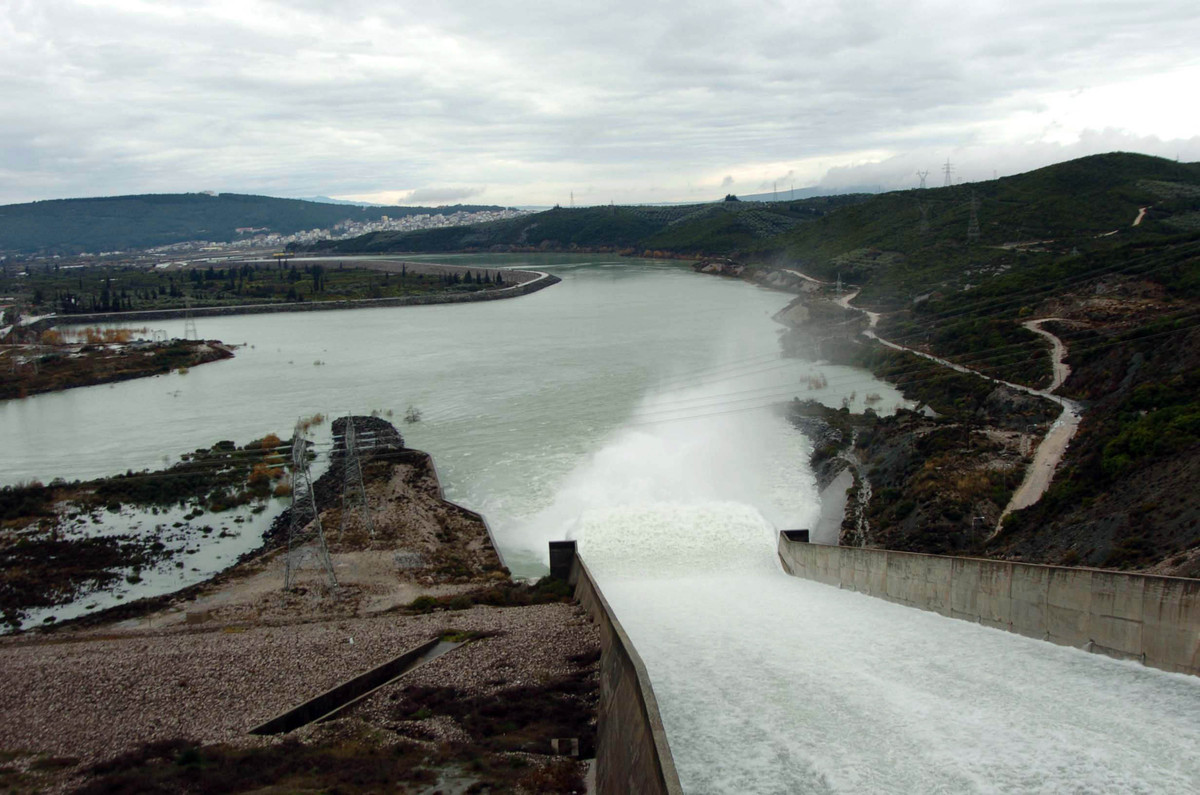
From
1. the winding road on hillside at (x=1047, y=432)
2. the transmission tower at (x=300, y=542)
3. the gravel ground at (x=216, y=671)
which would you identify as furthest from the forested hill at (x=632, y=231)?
the gravel ground at (x=216, y=671)

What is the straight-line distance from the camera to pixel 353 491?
19219 millimetres

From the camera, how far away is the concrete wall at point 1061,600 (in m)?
7.34

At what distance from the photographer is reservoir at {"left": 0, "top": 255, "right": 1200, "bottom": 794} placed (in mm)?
6703

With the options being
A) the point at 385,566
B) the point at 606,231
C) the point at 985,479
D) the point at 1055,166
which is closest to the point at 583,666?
the point at 385,566

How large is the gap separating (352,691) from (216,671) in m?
1.76

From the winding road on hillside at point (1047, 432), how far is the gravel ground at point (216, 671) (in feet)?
29.7

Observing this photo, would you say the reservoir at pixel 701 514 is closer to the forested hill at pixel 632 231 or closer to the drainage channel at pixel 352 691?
the drainage channel at pixel 352 691

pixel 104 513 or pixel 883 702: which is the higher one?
pixel 883 702

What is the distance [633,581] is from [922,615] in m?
5.31

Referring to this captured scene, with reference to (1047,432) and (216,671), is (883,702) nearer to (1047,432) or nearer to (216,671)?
(216,671)

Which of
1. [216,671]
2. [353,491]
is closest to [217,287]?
[353,491]

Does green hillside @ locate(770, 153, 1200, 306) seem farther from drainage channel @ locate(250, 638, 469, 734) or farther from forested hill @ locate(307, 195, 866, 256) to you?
drainage channel @ locate(250, 638, 469, 734)

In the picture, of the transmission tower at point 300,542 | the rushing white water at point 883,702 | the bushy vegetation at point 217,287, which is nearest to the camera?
the rushing white water at point 883,702

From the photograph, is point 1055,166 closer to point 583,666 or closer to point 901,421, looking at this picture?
point 901,421
